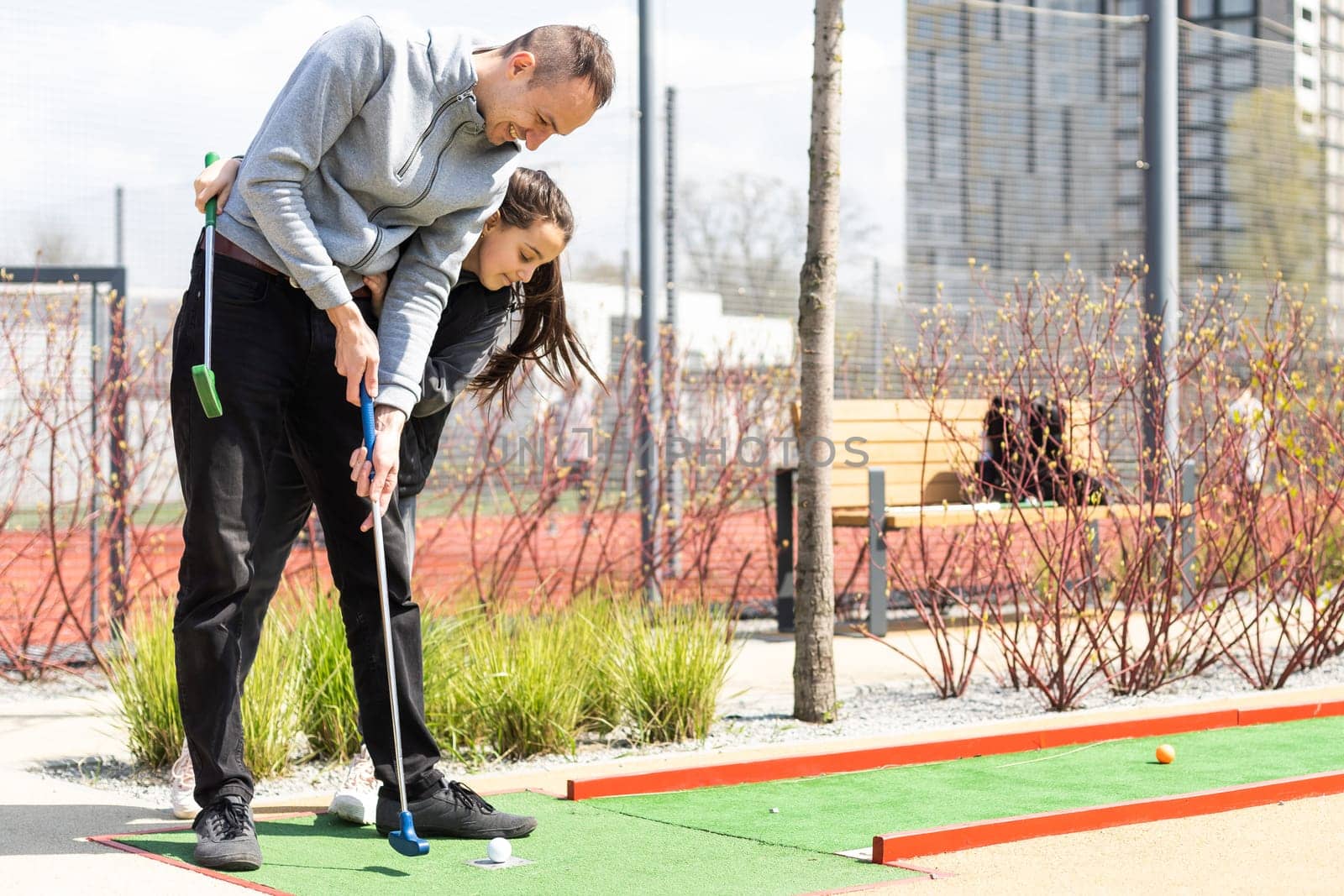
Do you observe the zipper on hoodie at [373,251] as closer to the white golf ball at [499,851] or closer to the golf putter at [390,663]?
the golf putter at [390,663]

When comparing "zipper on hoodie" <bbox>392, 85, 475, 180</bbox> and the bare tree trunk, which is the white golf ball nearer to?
"zipper on hoodie" <bbox>392, 85, 475, 180</bbox>

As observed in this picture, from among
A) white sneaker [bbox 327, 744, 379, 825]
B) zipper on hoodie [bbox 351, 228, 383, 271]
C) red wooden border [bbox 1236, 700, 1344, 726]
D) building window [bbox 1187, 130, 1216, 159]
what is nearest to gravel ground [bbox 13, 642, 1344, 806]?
white sneaker [bbox 327, 744, 379, 825]

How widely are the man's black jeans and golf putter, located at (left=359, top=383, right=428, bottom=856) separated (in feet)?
0.13

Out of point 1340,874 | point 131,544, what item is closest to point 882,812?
point 1340,874

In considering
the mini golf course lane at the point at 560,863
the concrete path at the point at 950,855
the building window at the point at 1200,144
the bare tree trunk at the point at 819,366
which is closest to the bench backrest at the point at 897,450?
the bare tree trunk at the point at 819,366

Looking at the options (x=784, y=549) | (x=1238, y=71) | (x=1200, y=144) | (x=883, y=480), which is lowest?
(x=784, y=549)

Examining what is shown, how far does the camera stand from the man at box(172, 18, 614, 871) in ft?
10.5

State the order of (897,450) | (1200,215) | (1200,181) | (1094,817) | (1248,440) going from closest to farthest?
(1094,817)
(1248,440)
(897,450)
(1200,181)
(1200,215)

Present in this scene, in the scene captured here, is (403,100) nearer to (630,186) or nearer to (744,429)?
(744,429)

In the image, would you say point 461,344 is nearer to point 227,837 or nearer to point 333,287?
point 333,287

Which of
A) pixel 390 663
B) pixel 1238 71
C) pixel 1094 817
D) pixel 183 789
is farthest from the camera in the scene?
pixel 1238 71

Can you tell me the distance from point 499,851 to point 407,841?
18 cm

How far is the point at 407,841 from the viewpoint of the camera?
10.6 ft

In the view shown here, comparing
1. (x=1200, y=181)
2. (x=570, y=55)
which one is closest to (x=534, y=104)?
(x=570, y=55)
